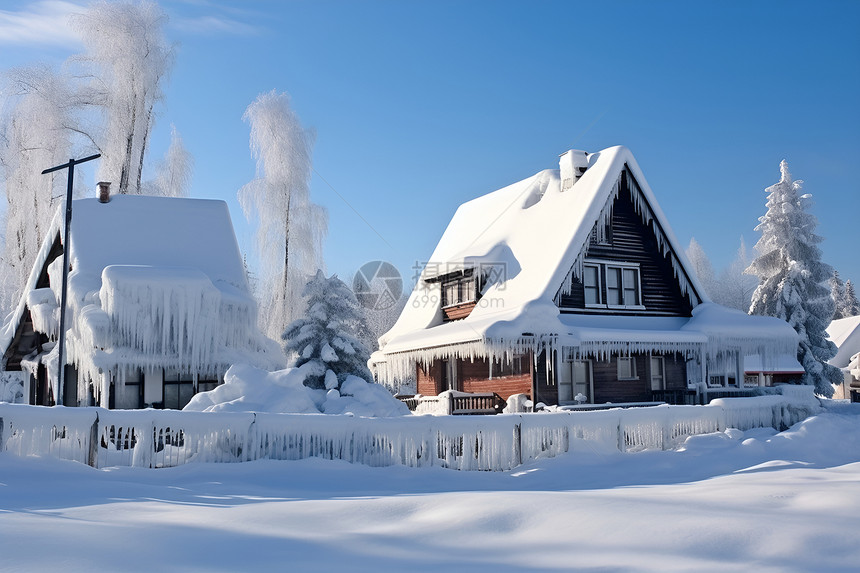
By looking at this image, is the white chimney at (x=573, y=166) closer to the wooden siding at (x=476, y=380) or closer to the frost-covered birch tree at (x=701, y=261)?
the wooden siding at (x=476, y=380)

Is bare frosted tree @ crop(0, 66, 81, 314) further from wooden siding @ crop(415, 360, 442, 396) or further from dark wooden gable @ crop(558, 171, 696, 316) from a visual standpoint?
dark wooden gable @ crop(558, 171, 696, 316)

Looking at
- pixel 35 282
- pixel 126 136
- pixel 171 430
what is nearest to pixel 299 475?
pixel 171 430

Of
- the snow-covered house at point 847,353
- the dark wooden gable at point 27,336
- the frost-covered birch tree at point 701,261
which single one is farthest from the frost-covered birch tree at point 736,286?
the dark wooden gable at point 27,336

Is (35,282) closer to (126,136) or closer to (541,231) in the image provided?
(126,136)

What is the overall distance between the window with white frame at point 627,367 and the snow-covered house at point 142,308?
12.1 m

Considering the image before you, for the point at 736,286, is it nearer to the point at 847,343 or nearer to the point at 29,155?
the point at 847,343

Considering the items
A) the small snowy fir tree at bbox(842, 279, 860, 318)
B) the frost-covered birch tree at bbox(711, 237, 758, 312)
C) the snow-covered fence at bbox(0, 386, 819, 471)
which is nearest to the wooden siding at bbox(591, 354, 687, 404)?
the snow-covered fence at bbox(0, 386, 819, 471)

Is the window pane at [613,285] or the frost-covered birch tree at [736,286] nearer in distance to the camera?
the window pane at [613,285]

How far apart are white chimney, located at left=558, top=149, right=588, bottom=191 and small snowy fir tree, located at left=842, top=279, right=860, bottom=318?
64.9 m

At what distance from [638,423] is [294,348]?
9298 mm

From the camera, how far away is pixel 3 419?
13203mm

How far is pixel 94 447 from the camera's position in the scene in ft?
44.5

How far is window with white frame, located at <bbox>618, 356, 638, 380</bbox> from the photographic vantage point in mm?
26453

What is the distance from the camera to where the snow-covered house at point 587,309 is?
24047mm
